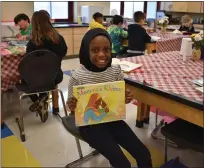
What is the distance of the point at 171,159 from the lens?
1.66 metres

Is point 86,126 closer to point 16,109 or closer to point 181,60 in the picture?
point 181,60

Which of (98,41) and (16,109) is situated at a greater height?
(98,41)

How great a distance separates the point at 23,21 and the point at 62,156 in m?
1.74

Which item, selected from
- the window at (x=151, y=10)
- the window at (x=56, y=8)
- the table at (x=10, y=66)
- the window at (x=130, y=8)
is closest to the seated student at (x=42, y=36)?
the table at (x=10, y=66)

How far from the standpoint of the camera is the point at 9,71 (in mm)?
2115

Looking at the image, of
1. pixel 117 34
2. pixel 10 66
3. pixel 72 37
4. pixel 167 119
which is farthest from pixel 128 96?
pixel 72 37

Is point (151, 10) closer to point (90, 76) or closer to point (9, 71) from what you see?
point (9, 71)

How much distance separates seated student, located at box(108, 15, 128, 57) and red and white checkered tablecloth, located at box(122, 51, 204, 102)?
160 centimetres

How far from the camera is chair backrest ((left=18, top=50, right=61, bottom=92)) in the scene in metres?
1.75

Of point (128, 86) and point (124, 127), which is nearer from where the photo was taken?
point (124, 127)

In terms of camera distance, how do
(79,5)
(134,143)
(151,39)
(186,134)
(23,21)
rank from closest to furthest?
1. (134,143)
2. (186,134)
3. (23,21)
4. (151,39)
5. (79,5)

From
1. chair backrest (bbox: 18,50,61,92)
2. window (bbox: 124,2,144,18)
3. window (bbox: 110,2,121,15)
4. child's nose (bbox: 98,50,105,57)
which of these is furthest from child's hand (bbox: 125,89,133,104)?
window (bbox: 124,2,144,18)

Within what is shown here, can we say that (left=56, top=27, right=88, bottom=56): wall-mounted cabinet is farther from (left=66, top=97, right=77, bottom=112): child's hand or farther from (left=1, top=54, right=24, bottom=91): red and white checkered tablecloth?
(left=66, top=97, right=77, bottom=112): child's hand

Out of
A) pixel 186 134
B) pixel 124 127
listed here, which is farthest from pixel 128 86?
pixel 186 134
